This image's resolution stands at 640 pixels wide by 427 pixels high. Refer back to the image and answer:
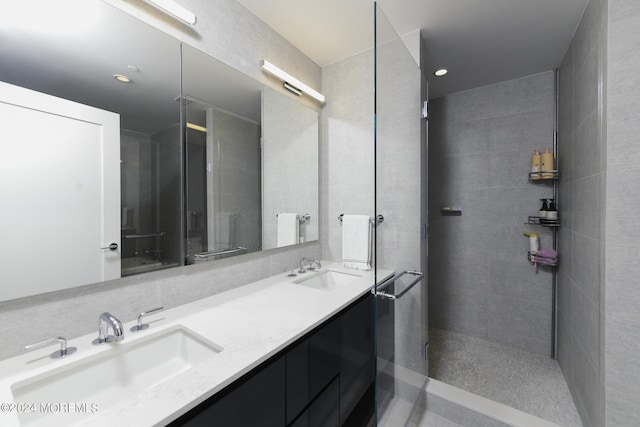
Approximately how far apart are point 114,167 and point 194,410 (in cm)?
86

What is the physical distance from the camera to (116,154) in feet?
3.14

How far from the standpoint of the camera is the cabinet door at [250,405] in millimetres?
638

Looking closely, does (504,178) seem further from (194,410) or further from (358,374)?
(194,410)

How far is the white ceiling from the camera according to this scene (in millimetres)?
1422

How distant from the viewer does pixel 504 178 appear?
2303mm

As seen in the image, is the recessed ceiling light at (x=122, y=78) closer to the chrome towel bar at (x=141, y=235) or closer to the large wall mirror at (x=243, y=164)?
the large wall mirror at (x=243, y=164)

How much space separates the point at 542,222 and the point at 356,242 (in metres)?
1.52

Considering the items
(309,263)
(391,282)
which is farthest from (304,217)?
(391,282)

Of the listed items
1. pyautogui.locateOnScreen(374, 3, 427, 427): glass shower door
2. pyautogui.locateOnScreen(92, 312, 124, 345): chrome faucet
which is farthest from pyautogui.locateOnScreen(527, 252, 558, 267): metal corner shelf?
pyautogui.locateOnScreen(92, 312, 124, 345): chrome faucet

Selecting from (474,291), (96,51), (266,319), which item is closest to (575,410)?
(474,291)

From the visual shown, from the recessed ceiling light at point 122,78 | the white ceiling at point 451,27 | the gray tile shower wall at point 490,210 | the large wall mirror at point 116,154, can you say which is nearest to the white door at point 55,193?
the large wall mirror at point 116,154

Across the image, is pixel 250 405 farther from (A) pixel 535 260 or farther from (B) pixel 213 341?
(A) pixel 535 260

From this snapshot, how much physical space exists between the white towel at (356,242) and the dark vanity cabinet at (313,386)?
40 centimetres

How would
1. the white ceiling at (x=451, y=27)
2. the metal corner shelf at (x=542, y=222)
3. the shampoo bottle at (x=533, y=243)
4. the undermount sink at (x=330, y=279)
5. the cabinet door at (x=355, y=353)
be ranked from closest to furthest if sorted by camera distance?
the cabinet door at (x=355, y=353), the white ceiling at (x=451, y=27), the undermount sink at (x=330, y=279), the metal corner shelf at (x=542, y=222), the shampoo bottle at (x=533, y=243)
